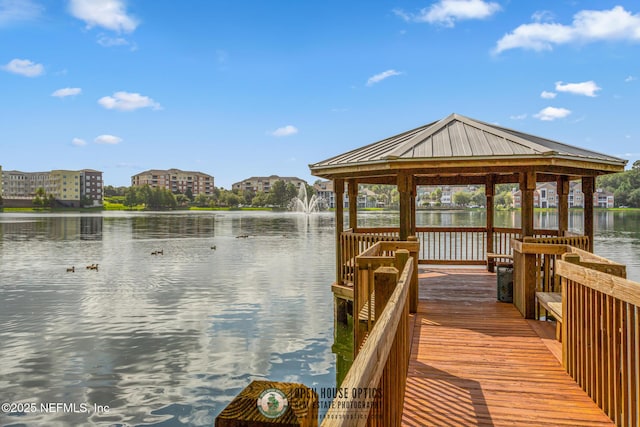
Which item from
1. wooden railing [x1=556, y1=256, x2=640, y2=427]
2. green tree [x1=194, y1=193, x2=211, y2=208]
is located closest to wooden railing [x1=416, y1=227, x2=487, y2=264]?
wooden railing [x1=556, y1=256, x2=640, y2=427]

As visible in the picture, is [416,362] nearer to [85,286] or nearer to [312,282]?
[312,282]

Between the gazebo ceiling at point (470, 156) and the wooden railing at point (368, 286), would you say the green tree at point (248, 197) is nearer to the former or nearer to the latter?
the gazebo ceiling at point (470, 156)

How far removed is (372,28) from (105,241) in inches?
1284

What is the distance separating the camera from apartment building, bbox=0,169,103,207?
151 meters

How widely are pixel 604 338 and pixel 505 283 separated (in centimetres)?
423

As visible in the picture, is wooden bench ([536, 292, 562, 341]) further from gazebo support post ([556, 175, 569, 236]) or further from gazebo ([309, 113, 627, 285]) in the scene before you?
gazebo support post ([556, 175, 569, 236])

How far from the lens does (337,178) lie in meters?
10.4

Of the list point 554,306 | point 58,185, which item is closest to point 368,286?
point 554,306

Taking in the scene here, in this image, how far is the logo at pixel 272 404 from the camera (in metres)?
1.33

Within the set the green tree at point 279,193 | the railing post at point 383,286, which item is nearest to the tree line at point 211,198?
the green tree at point 279,193

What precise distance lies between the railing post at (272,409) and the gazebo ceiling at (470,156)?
6.80 metres

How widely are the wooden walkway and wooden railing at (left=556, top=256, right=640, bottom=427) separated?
191 mm

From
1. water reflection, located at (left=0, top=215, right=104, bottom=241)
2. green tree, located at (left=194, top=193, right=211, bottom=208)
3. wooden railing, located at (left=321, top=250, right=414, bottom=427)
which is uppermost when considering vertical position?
green tree, located at (left=194, top=193, right=211, bottom=208)

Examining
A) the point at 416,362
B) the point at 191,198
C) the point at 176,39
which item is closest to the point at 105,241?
the point at 176,39
